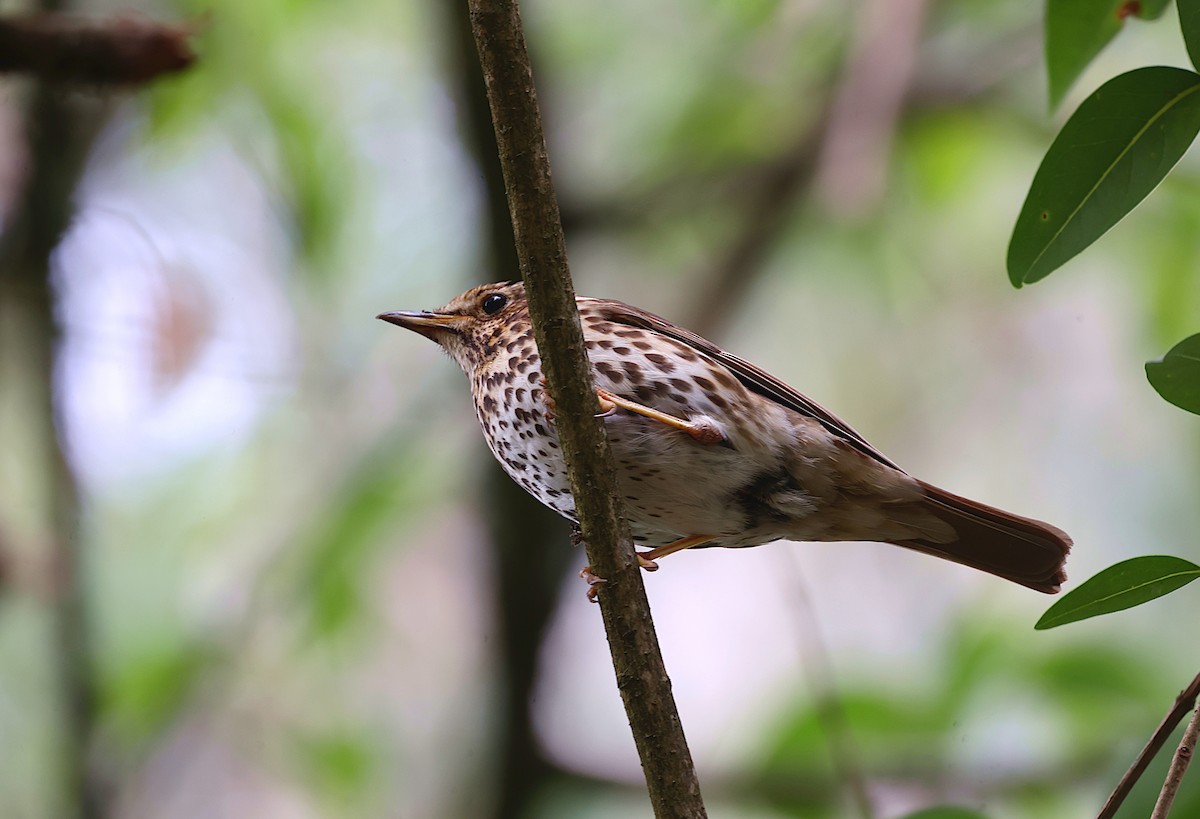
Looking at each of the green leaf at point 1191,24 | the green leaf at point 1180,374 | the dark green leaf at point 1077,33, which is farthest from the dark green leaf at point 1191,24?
the dark green leaf at point 1077,33

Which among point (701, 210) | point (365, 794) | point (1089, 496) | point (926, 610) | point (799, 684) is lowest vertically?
point (365, 794)

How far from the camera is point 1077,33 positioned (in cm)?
217

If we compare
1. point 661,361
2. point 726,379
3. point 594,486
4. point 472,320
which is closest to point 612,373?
point 661,361

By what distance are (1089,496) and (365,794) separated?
3.91 metres

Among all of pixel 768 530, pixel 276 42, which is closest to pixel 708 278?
pixel 276 42

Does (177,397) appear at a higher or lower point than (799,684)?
higher

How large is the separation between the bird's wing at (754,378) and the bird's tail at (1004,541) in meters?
0.19

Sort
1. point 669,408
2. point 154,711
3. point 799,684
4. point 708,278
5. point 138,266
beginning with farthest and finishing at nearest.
Result: point 708,278
point 799,684
point 154,711
point 138,266
point 669,408

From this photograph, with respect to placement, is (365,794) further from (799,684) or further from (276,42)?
(276,42)

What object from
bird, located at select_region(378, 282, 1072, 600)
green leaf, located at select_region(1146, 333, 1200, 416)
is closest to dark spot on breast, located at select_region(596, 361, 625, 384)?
bird, located at select_region(378, 282, 1072, 600)

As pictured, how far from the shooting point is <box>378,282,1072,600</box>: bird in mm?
2916

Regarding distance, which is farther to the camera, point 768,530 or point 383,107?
point 383,107

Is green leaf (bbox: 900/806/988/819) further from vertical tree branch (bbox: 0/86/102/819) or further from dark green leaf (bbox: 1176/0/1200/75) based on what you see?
vertical tree branch (bbox: 0/86/102/819)

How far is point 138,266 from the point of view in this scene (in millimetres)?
4418
